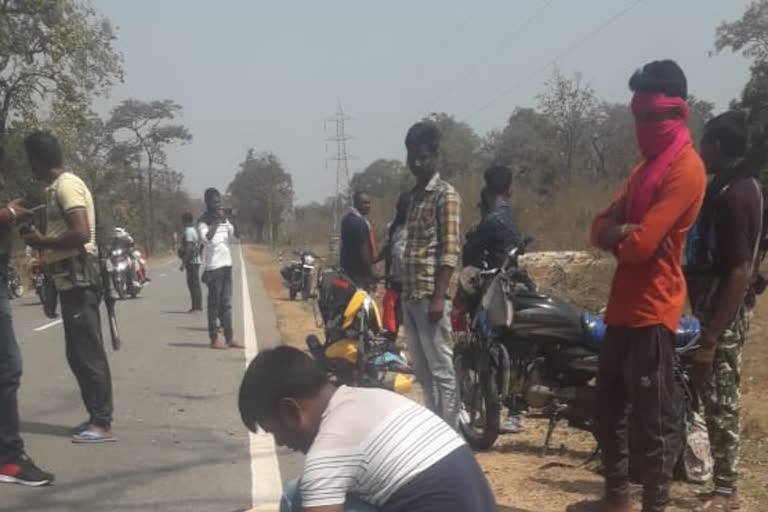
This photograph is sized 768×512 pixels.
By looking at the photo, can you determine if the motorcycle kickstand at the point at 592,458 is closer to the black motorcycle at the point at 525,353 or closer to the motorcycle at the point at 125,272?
the black motorcycle at the point at 525,353

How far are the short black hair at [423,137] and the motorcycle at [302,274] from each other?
1341 cm

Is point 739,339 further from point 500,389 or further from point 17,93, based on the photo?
point 17,93

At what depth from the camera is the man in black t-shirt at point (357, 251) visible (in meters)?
8.87

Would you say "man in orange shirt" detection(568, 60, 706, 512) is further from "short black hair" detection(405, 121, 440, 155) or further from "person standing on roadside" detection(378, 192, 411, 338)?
"person standing on roadside" detection(378, 192, 411, 338)

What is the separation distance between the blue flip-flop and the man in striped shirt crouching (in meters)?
4.01

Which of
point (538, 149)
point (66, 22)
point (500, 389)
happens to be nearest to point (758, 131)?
point (538, 149)

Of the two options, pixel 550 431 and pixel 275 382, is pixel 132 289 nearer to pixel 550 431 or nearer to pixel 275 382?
pixel 550 431

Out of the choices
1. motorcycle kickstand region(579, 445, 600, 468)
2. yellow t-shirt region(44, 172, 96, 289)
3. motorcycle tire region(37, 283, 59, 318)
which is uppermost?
yellow t-shirt region(44, 172, 96, 289)

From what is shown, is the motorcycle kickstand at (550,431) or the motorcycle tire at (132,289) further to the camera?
the motorcycle tire at (132,289)

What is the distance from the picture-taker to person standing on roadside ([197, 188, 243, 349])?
1095 centimetres

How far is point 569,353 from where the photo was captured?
559cm

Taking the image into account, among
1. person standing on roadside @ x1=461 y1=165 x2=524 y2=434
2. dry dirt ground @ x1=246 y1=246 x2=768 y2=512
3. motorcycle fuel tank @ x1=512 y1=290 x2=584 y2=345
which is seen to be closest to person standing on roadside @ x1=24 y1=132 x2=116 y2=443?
person standing on roadside @ x1=461 y1=165 x2=524 y2=434

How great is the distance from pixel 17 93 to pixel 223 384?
2399 centimetres

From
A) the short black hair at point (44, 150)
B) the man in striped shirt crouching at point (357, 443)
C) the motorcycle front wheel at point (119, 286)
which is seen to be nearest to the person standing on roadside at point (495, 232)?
the short black hair at point (44, 150)
